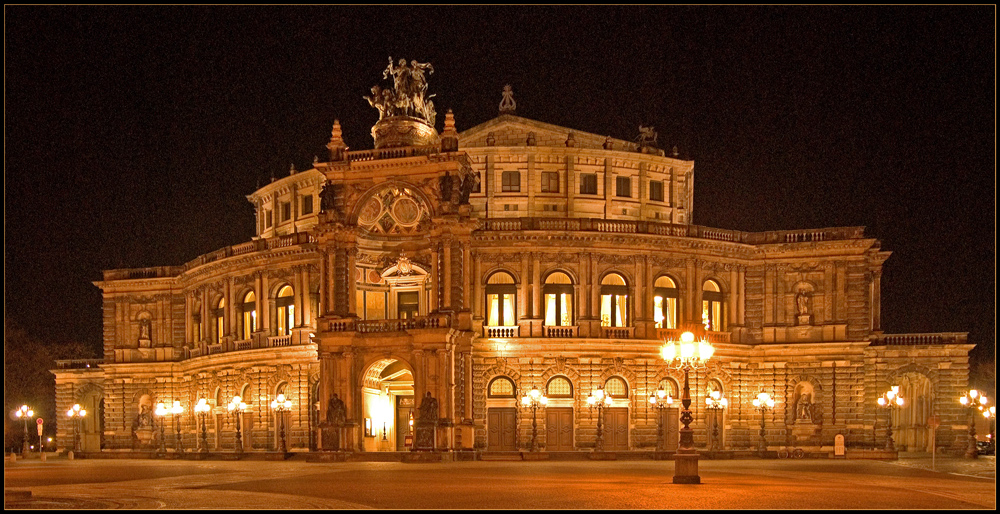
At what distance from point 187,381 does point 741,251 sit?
40.6 m

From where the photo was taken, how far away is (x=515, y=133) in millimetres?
78000

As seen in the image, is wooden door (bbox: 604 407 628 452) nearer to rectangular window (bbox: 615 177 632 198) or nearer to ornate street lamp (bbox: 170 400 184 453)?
rectangular window (bbox: 615 177 632 198)

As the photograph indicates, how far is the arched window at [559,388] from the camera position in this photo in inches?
2739

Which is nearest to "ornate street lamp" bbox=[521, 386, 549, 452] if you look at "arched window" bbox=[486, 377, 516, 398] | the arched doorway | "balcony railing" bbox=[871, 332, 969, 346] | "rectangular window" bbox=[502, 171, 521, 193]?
"arched window" bbox=[486, 377, 516, 398]

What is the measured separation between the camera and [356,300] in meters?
68.8

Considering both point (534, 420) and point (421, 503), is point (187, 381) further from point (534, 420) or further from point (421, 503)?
point (421, 503)

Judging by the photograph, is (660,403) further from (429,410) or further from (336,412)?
(336,412)

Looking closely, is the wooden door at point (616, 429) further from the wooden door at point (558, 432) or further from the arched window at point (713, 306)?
the arched window at point (713, 306)

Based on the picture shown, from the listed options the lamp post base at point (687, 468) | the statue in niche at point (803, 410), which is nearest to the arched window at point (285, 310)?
the statue in niche at point (803, 410)

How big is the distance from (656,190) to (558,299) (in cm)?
1426

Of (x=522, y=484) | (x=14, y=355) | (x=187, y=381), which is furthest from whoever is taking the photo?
(x=14, y=355)

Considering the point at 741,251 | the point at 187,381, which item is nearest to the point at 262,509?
the point at 741,251

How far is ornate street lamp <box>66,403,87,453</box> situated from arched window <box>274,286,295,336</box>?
21964 mm

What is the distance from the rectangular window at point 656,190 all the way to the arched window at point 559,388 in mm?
16491
